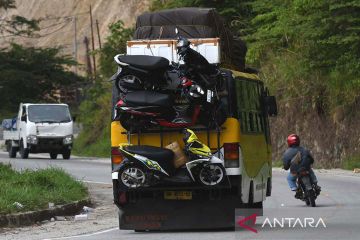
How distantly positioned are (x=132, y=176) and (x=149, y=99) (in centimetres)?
113

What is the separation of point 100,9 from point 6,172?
64903 mm

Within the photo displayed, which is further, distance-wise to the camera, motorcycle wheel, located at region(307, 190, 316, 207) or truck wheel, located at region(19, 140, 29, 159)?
truck wheel, located at region(19, 140, 29, 159)

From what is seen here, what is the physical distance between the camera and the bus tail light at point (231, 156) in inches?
612

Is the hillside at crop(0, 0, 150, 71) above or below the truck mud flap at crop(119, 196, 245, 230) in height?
above

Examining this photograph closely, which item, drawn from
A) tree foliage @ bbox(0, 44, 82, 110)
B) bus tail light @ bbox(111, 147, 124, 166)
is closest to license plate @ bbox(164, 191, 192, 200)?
bus tail light @ bbox(111, 147, 124, 166)

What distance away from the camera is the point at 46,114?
43875 mm

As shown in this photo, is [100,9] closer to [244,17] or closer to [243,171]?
[244,17]

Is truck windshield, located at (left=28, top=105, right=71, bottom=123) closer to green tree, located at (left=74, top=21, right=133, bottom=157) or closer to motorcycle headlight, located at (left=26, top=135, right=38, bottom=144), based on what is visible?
motorcycle headlight, located at (left=26, top=135, right=38, bottom=144)

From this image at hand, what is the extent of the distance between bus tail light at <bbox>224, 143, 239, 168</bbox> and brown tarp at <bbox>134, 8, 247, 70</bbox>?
10.8 ft

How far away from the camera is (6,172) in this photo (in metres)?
24.5

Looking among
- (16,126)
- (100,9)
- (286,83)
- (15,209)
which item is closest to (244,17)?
(286,83)

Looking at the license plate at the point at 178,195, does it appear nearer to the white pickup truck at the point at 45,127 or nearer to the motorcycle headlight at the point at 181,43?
the motorcycle headlight at the point at 181,43

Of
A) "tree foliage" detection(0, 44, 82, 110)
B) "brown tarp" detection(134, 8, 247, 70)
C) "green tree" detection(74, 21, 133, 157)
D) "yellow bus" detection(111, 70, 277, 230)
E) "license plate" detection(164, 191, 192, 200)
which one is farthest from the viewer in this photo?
"tree foliage" detection(0, 44, 82, 110)

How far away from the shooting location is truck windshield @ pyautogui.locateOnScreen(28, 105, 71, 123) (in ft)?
143
